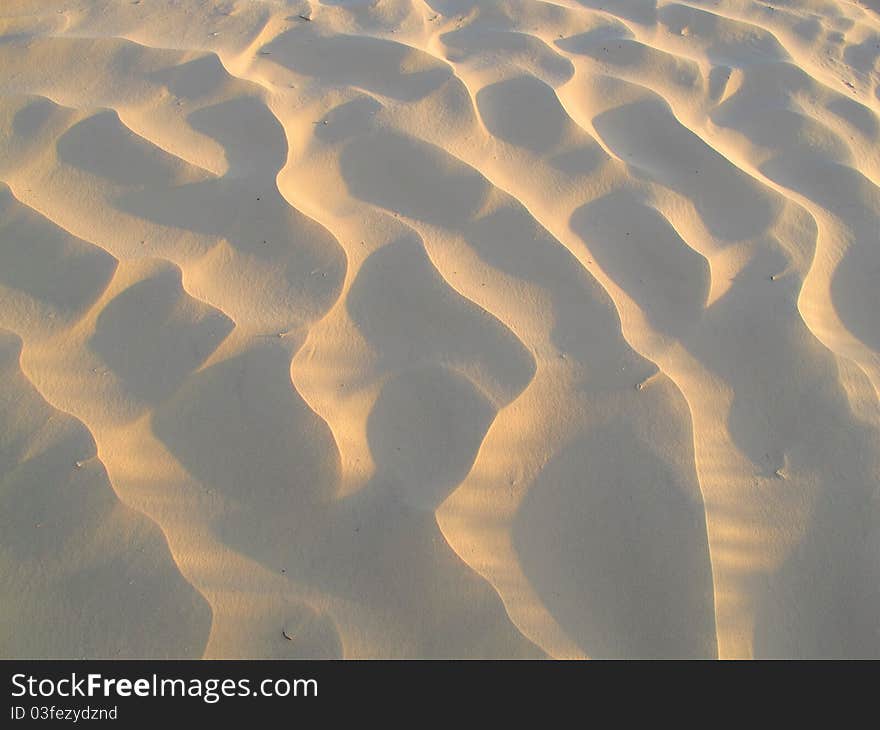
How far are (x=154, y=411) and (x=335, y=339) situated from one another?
395 mm

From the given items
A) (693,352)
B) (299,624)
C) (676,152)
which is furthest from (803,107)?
(299,624)

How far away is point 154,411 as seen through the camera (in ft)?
4.82

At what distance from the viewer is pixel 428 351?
1575 mm

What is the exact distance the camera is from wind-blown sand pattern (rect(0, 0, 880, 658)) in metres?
1.29

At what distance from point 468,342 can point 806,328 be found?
774 millimetres

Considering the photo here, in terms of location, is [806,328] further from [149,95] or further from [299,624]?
[149,95]

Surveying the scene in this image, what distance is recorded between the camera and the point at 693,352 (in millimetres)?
1628

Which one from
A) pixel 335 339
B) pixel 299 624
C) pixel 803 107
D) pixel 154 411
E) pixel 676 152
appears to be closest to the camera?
pixel 299 624

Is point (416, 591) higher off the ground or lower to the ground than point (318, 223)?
lower

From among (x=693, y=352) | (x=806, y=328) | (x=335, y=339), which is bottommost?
(x=335, y=339)

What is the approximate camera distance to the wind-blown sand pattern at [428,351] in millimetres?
1286

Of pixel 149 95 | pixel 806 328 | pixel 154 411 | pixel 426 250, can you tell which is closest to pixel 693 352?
pixel 806 328

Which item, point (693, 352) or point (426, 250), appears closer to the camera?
point (693, 352)

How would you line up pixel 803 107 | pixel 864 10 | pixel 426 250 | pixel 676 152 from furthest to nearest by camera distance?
pixel 864 10, pixel 803 107, pixel 676 152, pixel 426 250
